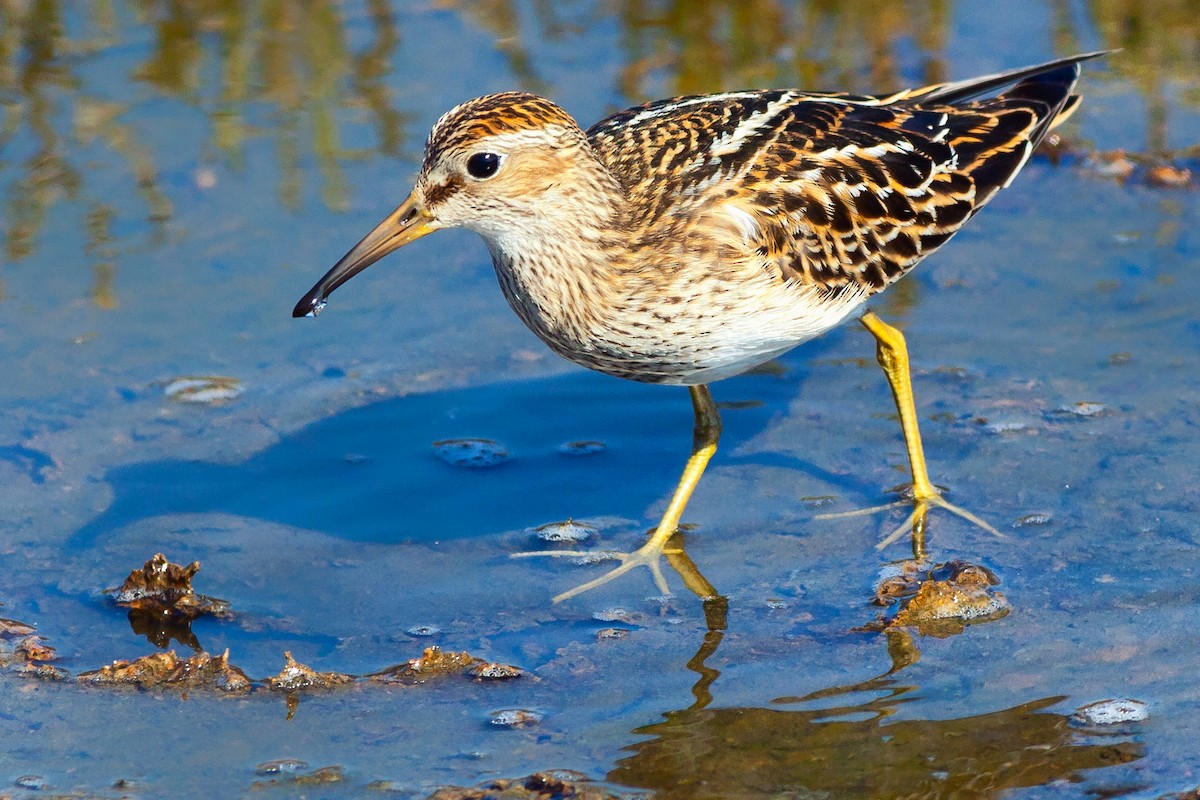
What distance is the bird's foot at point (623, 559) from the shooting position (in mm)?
6155

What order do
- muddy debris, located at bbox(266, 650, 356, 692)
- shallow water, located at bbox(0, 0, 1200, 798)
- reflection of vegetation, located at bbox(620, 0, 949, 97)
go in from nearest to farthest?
shallow water, located at bbox(0, 0, 1200, 798) → muddy debris, located at bbox(266, 650, 356, 692) → reflection of vegetation, located at bbox(620, 0, 949, 97)

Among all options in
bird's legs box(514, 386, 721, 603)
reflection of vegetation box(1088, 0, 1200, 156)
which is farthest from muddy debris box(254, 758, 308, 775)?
reflection of vegetation box(1088, 0, 1200, 156)

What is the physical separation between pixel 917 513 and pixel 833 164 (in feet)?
4.95

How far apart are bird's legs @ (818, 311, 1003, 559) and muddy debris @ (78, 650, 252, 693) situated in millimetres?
2542

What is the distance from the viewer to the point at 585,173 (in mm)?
5938

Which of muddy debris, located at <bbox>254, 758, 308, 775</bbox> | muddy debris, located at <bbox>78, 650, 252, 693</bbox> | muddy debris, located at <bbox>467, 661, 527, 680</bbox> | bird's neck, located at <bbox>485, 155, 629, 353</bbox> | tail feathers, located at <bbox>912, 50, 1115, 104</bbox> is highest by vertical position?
tail feathers, located at <bbox>912, 50, 1115, 104</bbox>

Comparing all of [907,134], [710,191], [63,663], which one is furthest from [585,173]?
[63,663]

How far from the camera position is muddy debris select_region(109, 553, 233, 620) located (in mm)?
5820

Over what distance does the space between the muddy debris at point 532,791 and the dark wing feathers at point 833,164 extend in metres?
2.17

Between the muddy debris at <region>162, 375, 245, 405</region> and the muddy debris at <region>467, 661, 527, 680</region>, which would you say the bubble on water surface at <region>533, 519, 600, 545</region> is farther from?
the muddy debris at <region>162, 375, 245, 405</region>

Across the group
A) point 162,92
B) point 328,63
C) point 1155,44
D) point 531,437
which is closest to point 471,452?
point 531,437

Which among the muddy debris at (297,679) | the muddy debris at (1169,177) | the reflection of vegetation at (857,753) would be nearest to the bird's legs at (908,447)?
the reflection of vegetation at (857,753)

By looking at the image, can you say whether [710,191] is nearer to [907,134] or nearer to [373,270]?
[907,134]

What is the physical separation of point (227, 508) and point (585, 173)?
216cm
